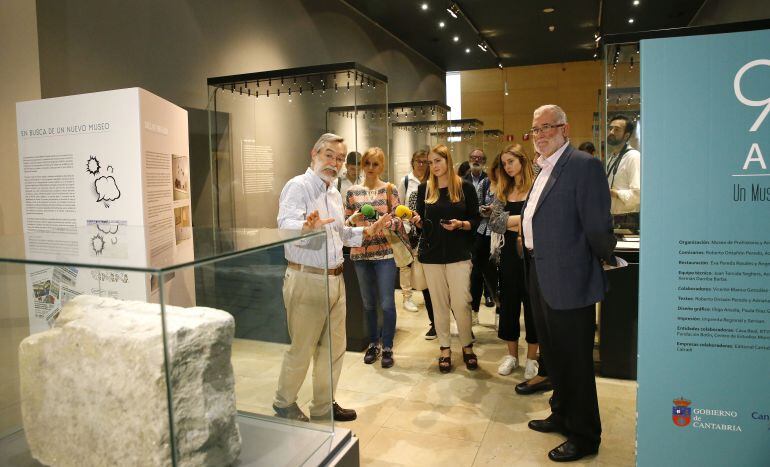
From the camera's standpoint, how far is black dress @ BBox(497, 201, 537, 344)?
3756 millimetres

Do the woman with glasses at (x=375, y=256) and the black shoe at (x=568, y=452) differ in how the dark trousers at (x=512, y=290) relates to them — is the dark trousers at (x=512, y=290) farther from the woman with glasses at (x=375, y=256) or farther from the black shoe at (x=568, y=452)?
the black shoe at (x=568, y=452)

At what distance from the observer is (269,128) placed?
488 cm

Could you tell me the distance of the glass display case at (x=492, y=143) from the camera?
9891mm

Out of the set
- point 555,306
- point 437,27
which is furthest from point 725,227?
point 437,27

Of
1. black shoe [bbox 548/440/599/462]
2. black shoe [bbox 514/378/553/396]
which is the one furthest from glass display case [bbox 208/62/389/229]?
black shoe [bbox 548/440/599/462]

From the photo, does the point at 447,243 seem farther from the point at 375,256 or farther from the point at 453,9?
the point at 453,9

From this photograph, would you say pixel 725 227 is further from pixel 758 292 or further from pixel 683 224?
pixel 758 292

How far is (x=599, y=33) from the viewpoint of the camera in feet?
30.2

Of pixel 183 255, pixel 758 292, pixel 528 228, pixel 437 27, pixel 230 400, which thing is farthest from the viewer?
pixel 437 27

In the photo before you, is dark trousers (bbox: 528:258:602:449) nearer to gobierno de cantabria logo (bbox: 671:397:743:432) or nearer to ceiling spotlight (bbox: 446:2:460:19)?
gobierno de cantabria logo (bbox: 671:397:743:432)

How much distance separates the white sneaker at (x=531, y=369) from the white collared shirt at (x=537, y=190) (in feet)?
4.33

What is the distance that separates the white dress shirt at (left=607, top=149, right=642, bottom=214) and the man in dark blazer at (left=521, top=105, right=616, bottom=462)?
1.58 meters

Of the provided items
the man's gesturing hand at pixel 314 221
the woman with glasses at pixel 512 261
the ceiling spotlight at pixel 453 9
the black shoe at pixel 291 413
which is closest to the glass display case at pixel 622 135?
the woman with glasses at pixel 512 261

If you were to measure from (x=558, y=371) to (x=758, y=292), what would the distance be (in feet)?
3.77
